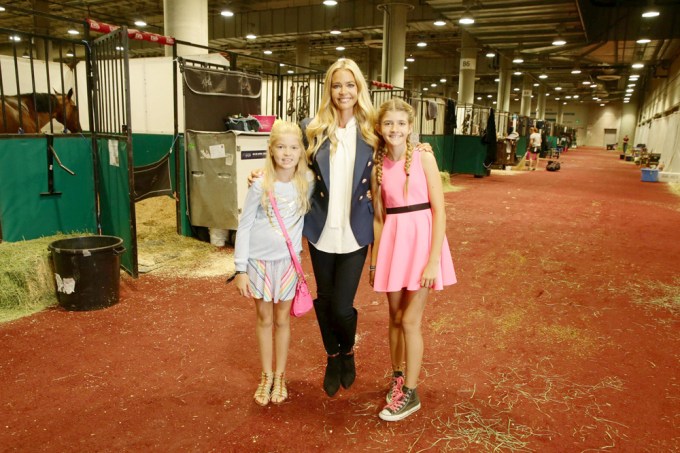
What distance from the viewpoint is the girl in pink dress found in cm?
237

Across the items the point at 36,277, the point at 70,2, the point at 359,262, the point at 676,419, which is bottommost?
the point at 676,419

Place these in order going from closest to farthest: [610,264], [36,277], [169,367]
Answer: [169,367] < [36,277] < [610,264]

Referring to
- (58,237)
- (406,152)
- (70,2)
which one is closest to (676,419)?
(406,152)

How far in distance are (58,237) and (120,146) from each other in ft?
3.37

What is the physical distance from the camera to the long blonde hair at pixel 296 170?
2.41 metres

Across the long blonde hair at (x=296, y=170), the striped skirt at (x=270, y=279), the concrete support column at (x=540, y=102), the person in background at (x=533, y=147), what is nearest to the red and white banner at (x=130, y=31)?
the long blonde hair at (x=296, y=170)

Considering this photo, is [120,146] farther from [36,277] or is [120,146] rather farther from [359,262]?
[359,262]

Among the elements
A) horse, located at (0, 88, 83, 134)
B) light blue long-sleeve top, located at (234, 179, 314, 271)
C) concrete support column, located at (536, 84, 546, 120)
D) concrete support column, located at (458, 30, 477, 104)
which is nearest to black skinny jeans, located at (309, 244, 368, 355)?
light blue long-sleeve top, located at (234, 179, 314, 271)

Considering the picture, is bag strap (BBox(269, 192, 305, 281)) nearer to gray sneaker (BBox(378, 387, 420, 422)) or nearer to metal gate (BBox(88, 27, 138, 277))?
gray sneaker (BBox(378, 387, 420, 422))

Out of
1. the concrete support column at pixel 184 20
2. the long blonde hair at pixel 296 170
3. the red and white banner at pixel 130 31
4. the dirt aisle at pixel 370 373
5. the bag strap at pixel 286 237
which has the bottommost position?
the dirt aisle at pixel 370 373

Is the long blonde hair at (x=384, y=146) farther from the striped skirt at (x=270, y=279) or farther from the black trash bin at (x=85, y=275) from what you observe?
the black trash bin at (x=85, y=275)

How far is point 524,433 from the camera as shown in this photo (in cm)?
249

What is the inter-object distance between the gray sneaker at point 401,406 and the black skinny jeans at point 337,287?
1.31 ft

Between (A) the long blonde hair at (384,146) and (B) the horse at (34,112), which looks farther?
(B) the horse at (34,112)
